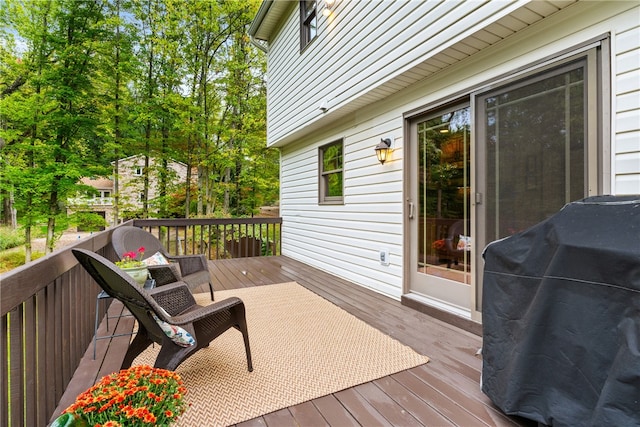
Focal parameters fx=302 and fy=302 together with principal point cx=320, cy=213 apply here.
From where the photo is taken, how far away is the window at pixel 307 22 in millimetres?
5331

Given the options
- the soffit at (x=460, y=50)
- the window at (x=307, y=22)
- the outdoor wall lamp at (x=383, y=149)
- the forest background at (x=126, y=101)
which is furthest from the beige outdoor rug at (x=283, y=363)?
the forest background at (x=126, y=101)

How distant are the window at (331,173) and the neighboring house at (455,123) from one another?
45 millimetres

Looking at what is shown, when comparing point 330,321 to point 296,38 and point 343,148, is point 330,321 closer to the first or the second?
point 343,148

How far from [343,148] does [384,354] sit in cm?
337

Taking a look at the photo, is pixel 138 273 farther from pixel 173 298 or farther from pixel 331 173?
pixel 331 173

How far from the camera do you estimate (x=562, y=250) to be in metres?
1.41

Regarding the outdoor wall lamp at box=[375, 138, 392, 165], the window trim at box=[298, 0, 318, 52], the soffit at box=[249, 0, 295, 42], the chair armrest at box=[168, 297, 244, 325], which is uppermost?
the soffit at box=[249, 0, 295, 42]

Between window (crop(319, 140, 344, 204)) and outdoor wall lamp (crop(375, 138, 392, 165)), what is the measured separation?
116 cm

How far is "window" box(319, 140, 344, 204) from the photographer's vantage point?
17.1 ft

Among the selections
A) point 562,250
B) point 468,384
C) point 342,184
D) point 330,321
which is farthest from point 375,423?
point 342,184

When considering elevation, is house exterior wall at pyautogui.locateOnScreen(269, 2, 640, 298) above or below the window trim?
below

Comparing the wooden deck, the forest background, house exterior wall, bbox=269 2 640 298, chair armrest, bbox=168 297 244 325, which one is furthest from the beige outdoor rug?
the forest background

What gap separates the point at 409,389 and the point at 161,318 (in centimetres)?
159

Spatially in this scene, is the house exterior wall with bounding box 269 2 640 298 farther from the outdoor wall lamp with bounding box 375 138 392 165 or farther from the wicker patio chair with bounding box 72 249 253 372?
the wicker patio chair with bounding box 72 249 253 372
